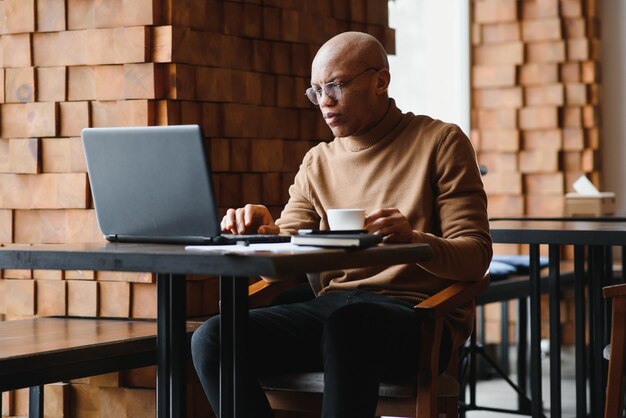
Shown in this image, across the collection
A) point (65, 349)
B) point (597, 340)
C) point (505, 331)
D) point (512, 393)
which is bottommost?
point (512, 393)

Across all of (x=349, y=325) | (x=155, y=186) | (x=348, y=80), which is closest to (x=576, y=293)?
(x=348, y=80)

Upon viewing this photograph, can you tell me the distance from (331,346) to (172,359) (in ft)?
1.20

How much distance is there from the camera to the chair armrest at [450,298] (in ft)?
8.63

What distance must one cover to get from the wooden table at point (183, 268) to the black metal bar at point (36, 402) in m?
0.83

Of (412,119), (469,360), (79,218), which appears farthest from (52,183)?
(469,360)

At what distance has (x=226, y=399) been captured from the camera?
7.62 feet

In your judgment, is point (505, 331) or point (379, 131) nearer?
point (379, 131)

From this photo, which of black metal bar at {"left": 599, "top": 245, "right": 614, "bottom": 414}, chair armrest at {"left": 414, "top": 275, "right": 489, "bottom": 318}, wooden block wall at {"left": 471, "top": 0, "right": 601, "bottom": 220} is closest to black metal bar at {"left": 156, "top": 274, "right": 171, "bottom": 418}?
chair armrest at {"left": 414, "top": 275, "right": 489, "bottom": 318}

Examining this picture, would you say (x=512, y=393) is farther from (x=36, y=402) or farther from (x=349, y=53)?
(x=349, y=53)

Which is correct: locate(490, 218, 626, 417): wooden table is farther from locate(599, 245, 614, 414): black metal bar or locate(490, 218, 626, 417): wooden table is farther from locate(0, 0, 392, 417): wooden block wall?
locate(0, 0, 392, 417): wooden block wall

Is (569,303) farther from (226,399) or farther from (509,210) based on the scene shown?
(226,399)

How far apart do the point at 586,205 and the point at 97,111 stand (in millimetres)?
2406

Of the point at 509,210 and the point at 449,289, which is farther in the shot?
the point at 509,210

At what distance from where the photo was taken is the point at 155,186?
230cm
